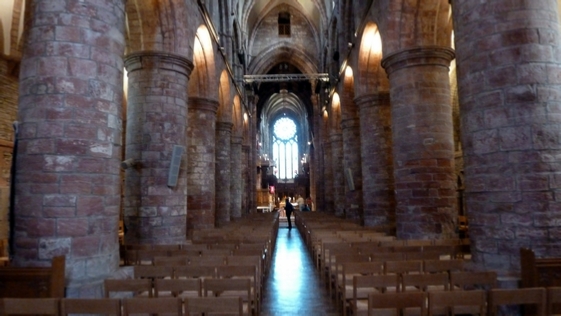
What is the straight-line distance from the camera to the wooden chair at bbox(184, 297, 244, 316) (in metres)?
3.00

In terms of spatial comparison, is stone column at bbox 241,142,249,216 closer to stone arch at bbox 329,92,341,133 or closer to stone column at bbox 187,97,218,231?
stone arch at bbox 329,92,341,133

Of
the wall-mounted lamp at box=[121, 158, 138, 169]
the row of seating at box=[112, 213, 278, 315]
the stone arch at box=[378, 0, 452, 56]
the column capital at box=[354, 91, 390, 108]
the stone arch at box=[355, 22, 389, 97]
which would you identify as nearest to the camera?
the row of seating at box=[112, 213, 278, 315]

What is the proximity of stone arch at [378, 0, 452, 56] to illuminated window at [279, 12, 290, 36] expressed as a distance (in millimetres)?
19060

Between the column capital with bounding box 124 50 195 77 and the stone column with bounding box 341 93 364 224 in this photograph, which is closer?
the column capital with bounding box 124 50 195 77

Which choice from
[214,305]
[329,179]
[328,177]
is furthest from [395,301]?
[328,177]

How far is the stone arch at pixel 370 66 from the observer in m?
12.8

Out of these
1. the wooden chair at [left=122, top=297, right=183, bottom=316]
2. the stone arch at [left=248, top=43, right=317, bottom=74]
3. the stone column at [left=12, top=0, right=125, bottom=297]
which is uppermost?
the stone arch at [left=248, top=43, right=317, bottom=74]

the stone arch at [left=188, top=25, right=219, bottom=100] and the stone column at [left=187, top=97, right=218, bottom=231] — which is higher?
the stone arch at [left=188, top=25, right=219, bottom=100]

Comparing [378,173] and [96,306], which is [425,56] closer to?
[378,173]

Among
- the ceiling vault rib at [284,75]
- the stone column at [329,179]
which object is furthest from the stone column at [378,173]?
the stone column at [329,179]

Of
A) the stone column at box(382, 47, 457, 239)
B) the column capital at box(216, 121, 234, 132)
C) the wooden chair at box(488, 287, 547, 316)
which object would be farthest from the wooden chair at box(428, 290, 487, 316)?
the column capital at box(216, 121, 234, 132)

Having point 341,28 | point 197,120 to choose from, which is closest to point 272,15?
point 341,28

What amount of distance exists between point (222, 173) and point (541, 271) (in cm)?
1324

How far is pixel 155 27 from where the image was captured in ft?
29.2
